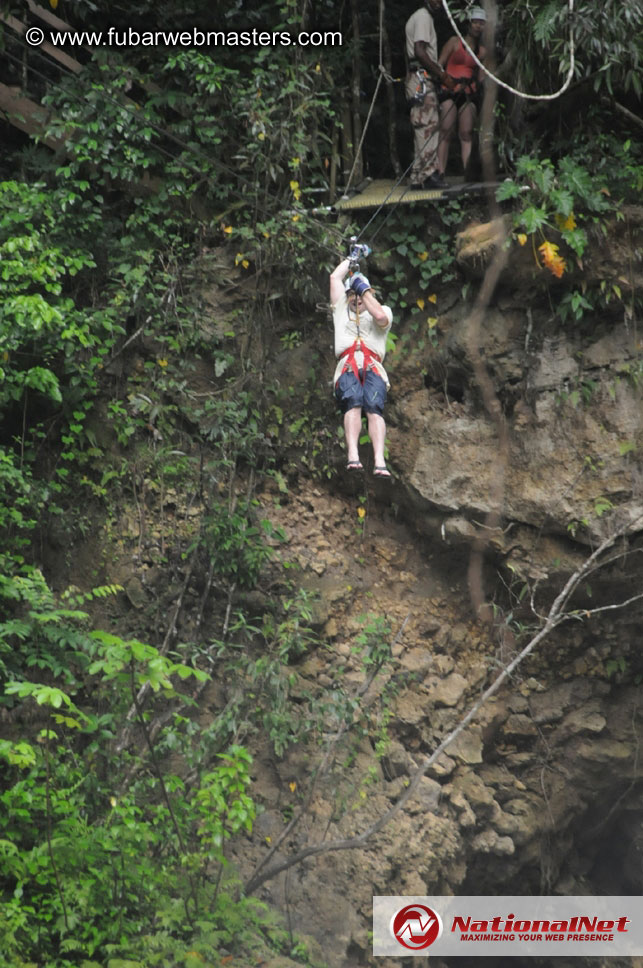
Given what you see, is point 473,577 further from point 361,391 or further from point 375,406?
point 361,391

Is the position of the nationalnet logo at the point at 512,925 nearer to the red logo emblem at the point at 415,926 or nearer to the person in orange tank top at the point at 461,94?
the red logo emblem at the point at 415,926

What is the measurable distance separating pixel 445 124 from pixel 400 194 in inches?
26.1

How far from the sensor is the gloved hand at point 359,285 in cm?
665

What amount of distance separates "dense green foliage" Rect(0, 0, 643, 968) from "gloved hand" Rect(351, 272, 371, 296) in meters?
1.39

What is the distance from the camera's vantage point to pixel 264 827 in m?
6.86

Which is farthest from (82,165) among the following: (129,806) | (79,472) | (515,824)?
(515,824)

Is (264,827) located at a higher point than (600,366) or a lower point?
lower

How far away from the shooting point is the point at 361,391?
6.82 meters

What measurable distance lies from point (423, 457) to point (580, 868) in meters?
3.89

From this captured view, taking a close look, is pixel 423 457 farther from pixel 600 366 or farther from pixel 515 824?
pixel 515 824

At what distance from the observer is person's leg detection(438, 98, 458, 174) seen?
8.09 m

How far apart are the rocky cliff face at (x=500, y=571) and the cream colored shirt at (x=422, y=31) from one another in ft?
5.45

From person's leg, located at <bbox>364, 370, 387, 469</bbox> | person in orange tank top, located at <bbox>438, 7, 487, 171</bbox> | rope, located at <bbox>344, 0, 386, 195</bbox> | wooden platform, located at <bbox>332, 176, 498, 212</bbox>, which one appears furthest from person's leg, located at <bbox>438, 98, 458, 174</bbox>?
person's leg, located at <bbox>364, 370, 387, 469</bbox>

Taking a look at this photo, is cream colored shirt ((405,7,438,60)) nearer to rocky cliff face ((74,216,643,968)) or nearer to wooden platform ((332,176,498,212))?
wooden platform ((332,176,498,212))
